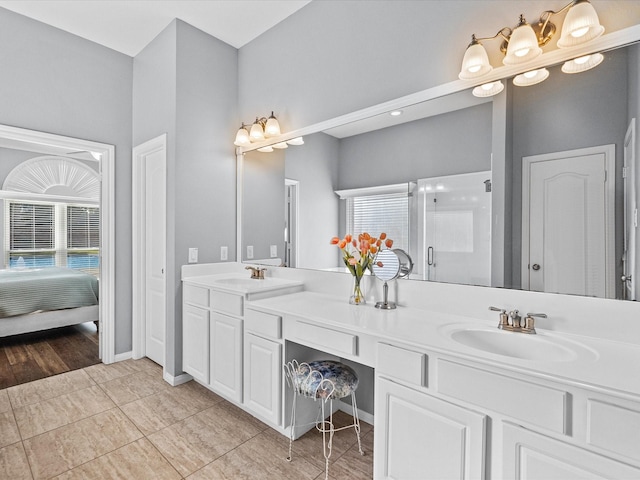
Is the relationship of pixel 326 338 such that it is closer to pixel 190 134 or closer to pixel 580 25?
pixel 580 25

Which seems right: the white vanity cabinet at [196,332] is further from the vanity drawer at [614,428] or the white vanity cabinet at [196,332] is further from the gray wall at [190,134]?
the vanity drawer at [614,428]

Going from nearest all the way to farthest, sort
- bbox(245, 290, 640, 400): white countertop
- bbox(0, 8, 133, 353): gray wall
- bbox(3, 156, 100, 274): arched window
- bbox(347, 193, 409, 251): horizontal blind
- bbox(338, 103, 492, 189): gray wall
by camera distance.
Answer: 1. bbox(245, 290, 640, 400): white countertop
2. bbox(338, 103, 492, 189): gray wall
3. bbox(347, 193, 409, 251): horizontal blind
4. bbox(0, 8, 133, 353): gray wall
5. bbox(3, 156, 100, 274): arched window

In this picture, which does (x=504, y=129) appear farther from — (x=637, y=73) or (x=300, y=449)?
(x=300, y=449)

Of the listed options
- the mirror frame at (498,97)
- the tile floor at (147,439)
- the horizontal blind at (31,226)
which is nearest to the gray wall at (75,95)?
the tile floor at (147,439)

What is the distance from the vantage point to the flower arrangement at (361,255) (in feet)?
6.69

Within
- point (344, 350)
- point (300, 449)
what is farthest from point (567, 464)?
point (300, 449)

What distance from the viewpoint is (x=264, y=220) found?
2.91 metres

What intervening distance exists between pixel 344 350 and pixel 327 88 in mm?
1807

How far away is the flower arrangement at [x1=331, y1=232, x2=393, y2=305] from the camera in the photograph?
2.04 m

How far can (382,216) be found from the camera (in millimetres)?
2117

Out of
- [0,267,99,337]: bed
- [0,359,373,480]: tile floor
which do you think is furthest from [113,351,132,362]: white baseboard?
[0,267,99,337]: bed

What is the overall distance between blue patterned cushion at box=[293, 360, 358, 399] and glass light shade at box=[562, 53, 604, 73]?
5.84 feet

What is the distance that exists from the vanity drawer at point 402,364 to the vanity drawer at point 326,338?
0.17 m

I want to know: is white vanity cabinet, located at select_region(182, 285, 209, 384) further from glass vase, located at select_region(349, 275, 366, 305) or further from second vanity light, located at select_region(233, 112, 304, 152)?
second vanity light, located at select_region(233, 112, 304, 152)
